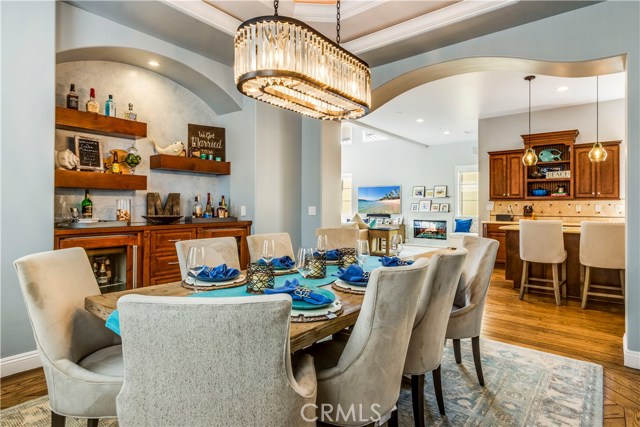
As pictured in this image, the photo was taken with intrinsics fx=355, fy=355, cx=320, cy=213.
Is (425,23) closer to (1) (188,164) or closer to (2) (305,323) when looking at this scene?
(1) (188,164)

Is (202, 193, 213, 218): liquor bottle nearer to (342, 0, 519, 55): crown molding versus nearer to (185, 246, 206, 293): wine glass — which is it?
(342, 0, 519, 55): crown molding

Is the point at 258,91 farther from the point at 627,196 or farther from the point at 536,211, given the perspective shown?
the point at 536,211

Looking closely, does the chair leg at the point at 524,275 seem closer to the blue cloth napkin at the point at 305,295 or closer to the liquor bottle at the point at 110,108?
the blue cloth napkin at the point at 305,295

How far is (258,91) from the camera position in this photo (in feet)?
6.75

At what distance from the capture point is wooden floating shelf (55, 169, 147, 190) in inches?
111

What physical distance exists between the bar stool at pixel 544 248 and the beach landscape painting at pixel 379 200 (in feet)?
21.0

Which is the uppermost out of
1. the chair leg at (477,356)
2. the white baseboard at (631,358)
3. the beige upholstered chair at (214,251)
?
the beige upholstered chair at (214,251)

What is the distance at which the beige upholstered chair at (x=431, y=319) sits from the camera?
1.63 meters

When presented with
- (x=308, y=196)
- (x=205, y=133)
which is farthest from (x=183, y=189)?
(x=308, y=196)

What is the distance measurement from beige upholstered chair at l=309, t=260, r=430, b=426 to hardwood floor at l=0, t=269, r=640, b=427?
153 cm

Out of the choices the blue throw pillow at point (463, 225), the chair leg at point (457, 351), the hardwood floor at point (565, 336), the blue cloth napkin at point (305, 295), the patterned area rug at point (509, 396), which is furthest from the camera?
the blue throw pillow at point (463, 225)

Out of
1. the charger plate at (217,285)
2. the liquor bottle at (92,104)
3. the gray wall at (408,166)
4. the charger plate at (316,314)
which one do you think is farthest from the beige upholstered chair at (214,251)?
the gray wall at (408,166)

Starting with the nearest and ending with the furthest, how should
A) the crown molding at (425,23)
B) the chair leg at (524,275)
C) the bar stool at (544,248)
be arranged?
the crown molding at (425,23), the bar stool at (544,248), the chair leg at (524,275)

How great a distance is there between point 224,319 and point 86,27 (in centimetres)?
311
